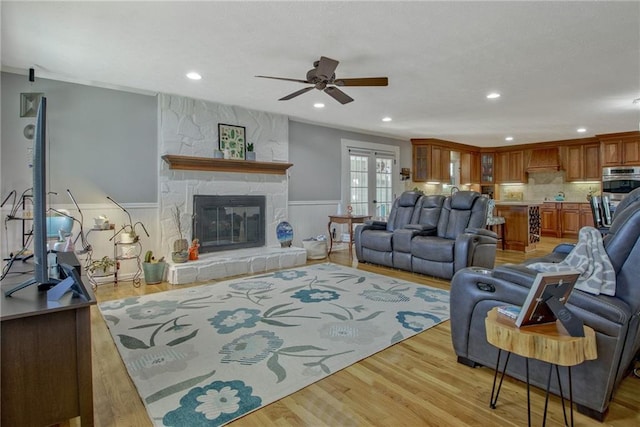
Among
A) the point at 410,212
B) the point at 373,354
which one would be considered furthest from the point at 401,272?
the point at 373,354

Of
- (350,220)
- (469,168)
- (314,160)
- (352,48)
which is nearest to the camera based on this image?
(352,48)

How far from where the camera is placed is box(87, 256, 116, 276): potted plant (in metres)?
3.96

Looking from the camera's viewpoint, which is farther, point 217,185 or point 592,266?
point 217,185

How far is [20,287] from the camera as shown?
1.60 meters

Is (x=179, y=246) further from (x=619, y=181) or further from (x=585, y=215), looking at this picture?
(x=619, y=181)

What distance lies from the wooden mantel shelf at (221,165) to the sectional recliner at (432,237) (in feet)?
5.50

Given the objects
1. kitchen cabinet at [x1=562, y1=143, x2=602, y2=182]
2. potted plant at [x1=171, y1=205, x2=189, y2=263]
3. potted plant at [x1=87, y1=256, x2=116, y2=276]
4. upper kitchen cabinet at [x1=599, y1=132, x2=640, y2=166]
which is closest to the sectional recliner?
potted plant at [x1=171, y1=205, x2=189, y2=263]

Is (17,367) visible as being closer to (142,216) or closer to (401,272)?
(142,216)

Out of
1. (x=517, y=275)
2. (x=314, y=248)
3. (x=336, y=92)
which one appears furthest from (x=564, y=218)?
(x=517, y=275)

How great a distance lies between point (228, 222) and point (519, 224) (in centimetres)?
529

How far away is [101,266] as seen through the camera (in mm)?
3977

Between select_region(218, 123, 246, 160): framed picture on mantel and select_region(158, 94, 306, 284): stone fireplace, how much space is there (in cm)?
8

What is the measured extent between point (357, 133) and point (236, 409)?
607 centimetres

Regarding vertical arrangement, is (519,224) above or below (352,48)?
below
